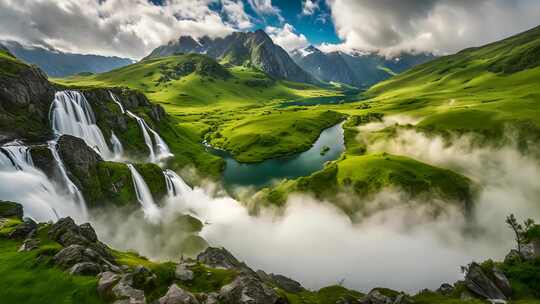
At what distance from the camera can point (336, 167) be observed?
10238 cm

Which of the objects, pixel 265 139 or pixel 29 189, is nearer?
pixel 29 189

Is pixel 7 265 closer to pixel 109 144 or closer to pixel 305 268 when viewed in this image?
pixel 305 268

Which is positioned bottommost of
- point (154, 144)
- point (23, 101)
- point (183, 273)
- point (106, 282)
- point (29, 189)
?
point (106, 282)

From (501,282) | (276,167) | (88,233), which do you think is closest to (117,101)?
(276,167)

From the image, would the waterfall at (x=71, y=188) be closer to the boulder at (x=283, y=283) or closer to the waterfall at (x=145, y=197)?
the waterfall at (x=145, y=197)

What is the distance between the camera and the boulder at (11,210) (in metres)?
44.6

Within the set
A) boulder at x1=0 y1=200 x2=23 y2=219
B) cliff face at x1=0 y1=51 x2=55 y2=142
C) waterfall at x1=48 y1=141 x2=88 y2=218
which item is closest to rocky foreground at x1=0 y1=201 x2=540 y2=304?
boulder at x1=0 y1=200 x2=23 y2=219

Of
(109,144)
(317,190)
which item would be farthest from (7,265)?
(109,144)

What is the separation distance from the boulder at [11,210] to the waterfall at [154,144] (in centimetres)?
7205

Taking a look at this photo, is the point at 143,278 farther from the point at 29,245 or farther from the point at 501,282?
the point at 501,282

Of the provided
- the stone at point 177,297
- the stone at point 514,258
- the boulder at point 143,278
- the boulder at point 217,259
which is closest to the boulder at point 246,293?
the stone at point 177,297

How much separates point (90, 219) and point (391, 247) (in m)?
68.3

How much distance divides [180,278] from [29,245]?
1714 centimetres

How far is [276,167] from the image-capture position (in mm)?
133625
